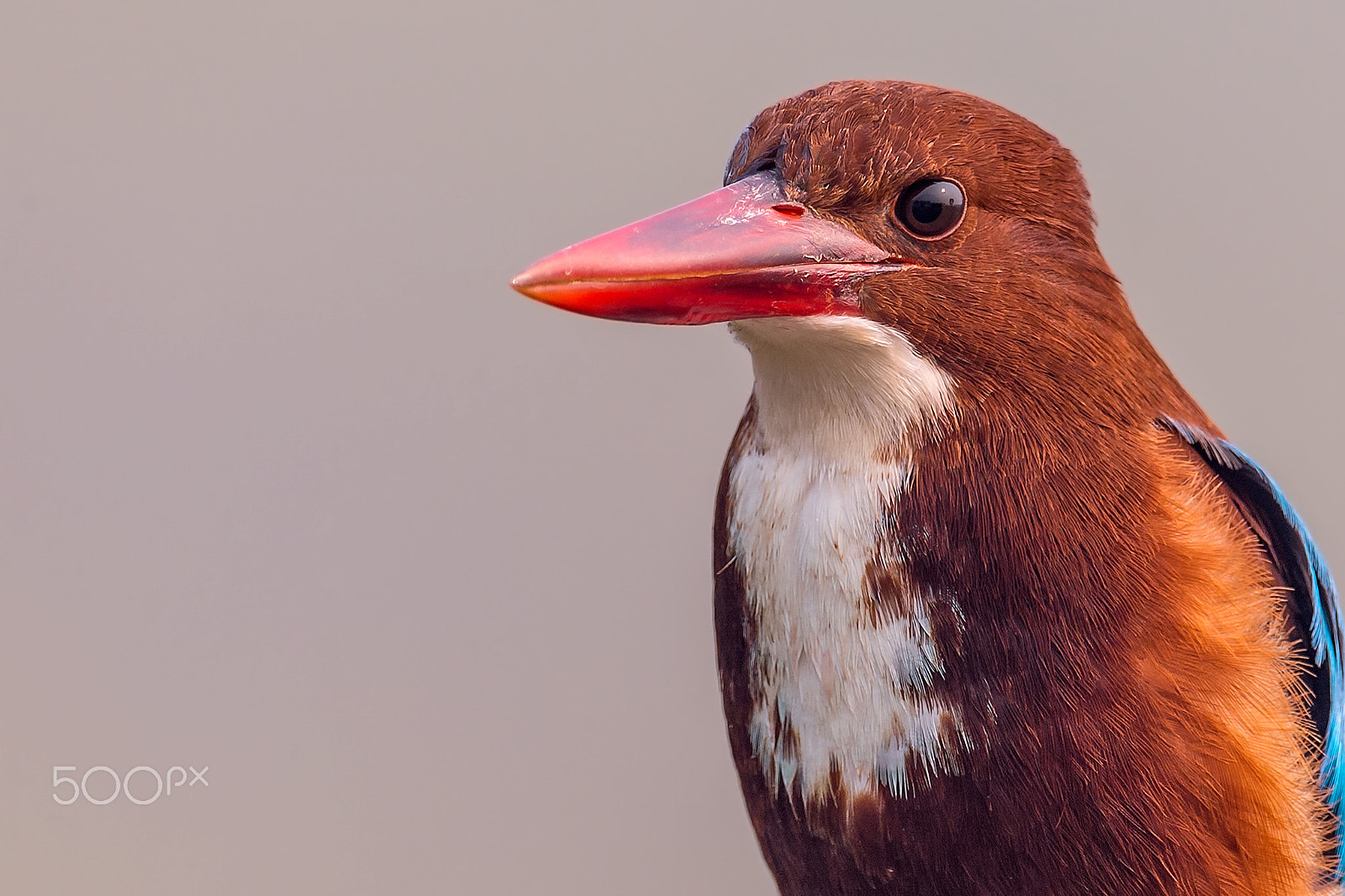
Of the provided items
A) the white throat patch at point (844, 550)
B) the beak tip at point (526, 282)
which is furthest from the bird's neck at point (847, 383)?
the beak tip at point (526, 282)

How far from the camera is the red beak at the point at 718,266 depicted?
904 millimetres

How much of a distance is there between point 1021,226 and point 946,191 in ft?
0.26

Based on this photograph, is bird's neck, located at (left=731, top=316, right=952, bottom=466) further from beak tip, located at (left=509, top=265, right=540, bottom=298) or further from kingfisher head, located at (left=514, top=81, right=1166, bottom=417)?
beak tip, located at (left=509, top=265, right=540, bottom=298)

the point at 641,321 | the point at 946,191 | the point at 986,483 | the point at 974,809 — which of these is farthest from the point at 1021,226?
the point at 974,809

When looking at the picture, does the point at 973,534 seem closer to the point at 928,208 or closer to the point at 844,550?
the point at 844,550

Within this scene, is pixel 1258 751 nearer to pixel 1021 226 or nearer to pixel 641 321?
pixel 1021 226

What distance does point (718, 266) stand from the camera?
0.92 m

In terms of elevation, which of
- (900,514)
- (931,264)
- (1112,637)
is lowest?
(1112,637)

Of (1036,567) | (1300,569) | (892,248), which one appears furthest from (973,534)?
(1300,569)

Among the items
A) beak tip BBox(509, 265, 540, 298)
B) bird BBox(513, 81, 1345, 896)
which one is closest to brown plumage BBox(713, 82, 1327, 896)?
bird BBox(513, 81, 1345, 896)

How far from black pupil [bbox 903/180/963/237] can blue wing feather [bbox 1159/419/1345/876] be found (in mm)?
305

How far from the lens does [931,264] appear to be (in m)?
0.98

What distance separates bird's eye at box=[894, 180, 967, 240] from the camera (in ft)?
3.20

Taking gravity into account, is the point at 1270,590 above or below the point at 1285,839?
above
